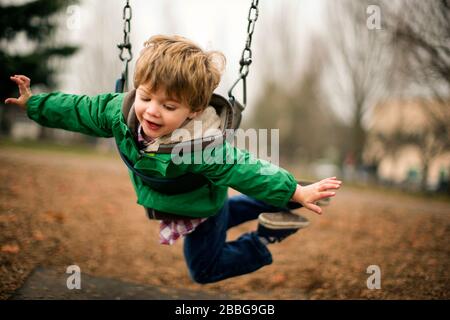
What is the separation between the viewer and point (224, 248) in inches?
90.5

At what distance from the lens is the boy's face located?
5.51ft

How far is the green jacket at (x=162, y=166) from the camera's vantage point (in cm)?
175

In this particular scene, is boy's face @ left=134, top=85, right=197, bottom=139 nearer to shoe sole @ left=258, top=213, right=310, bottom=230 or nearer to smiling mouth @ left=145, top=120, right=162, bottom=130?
smiling mouth @ left=145, top=120, right=162, bottom=130

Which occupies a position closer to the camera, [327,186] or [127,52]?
[327,186]

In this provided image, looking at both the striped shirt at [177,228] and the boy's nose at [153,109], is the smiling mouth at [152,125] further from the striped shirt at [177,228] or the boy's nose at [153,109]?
the striped shirt at [177,228]

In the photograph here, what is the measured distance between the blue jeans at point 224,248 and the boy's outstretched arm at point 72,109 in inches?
28.7

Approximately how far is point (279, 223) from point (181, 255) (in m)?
1.74

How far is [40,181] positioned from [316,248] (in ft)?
14.5

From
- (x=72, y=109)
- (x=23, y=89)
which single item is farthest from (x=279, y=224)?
(x=23, y=89)

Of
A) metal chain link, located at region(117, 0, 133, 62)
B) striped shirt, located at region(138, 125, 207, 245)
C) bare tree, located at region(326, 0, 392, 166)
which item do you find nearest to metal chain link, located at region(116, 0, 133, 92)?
metal chain link, located at region(117, 0, 133, 62)

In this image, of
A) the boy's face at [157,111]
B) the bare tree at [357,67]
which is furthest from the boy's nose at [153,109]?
the bare tree at [357,67]

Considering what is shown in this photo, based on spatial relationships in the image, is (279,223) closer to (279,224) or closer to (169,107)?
(279,224)
